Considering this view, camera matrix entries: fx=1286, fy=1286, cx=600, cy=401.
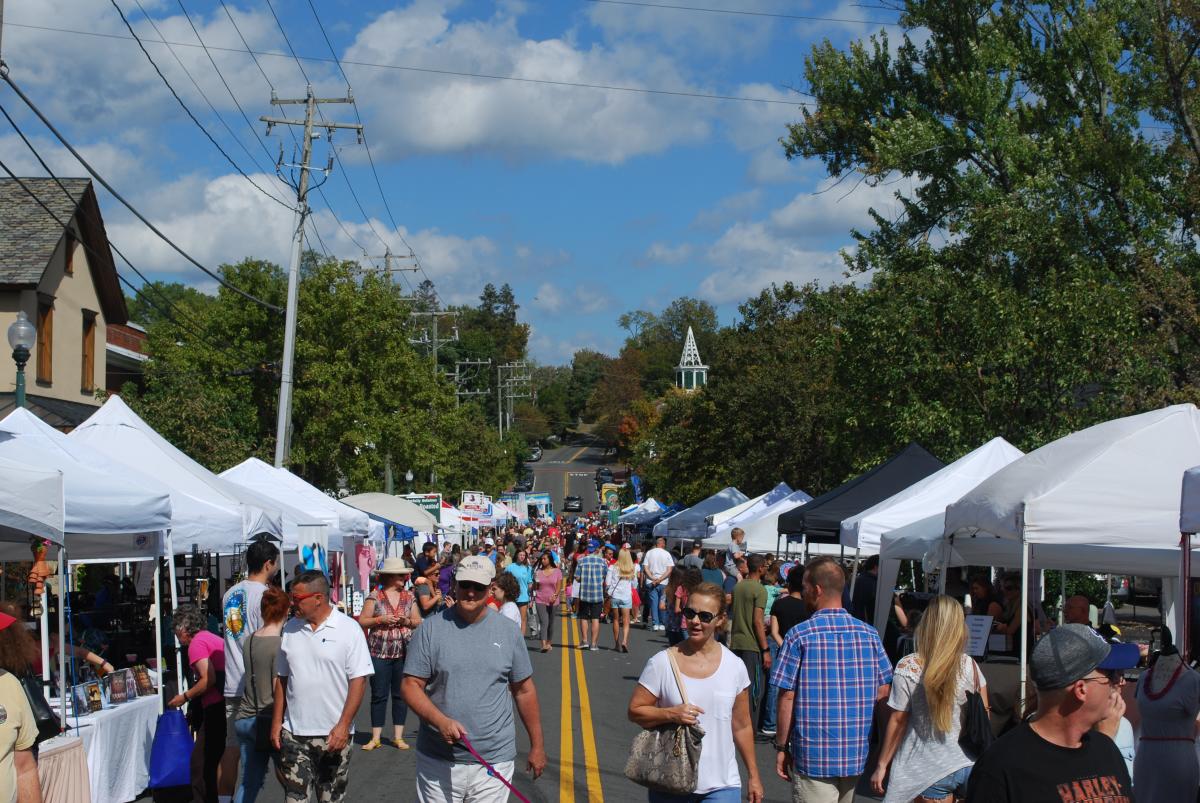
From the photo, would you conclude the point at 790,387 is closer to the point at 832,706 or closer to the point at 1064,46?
the point at 1064,46

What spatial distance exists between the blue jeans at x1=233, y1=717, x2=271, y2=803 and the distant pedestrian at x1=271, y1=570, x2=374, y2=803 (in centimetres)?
78

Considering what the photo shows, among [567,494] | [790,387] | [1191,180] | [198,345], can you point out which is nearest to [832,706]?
[1191,180]

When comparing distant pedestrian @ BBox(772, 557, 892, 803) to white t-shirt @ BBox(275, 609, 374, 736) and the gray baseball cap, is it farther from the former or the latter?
the gray baseball cap

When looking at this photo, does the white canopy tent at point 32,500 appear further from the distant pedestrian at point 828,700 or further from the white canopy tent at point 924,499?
the white canopy tent at point 924,499

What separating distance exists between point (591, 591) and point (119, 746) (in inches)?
505

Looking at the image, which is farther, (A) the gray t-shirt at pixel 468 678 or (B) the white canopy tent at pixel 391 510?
(B) the white canopy tent at pixel 391 510

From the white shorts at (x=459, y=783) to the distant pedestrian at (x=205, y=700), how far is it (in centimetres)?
349

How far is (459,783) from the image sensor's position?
6203 millimetres

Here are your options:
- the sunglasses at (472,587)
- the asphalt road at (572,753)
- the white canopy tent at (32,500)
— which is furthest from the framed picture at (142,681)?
the sunglasses at (472,587)

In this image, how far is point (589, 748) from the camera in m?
12.2

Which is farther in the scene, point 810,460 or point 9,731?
point 810,460

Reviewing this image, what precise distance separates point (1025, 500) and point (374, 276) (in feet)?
103

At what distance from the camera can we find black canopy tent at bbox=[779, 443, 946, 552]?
1775cm

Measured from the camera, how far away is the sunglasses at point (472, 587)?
246 inches
